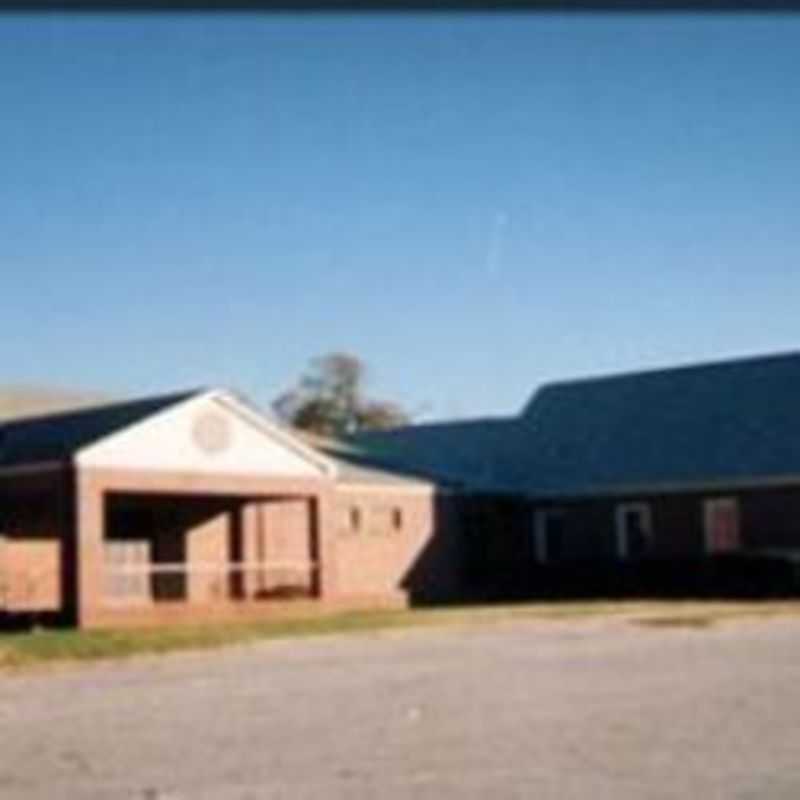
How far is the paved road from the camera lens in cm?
1026

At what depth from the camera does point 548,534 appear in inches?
2041

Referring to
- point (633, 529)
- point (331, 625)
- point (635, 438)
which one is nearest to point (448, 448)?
point (635, 438)

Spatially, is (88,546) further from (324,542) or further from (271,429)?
(324,542)

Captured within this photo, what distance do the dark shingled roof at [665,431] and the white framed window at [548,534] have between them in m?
0.68

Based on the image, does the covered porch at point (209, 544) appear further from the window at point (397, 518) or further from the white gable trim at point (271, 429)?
the window at point (397, 518)

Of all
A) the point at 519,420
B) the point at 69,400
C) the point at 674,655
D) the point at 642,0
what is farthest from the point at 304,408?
the point at 642,0

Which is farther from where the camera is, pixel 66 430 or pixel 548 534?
pixel 548 534

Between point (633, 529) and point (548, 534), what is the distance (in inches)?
118

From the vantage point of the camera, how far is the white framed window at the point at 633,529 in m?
49.3

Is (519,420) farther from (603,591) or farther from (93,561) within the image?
(93,561)

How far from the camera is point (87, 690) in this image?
19.5 meters

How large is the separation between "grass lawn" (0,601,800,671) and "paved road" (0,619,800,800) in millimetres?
2417

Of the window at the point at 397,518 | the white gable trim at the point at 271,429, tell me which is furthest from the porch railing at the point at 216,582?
the window at the point at 397,518

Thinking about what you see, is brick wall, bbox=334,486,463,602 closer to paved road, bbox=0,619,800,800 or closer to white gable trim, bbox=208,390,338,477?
white gable trim, bbox=208,390,338,477
